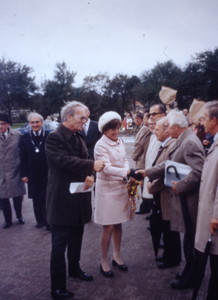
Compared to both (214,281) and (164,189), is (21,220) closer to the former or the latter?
(164,189)

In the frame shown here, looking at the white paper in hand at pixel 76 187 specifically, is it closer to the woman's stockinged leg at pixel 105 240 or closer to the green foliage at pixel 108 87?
the woman's stockinged leg at pixel 105 240

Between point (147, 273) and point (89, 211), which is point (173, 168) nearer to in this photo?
point (89, 211)

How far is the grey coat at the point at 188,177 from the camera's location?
308cm

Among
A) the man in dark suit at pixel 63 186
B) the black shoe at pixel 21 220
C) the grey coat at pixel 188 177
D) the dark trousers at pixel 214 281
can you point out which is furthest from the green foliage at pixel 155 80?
the dark trousers at pixel 214 281

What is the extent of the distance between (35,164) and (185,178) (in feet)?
10.2

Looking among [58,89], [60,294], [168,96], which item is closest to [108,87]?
[58,89]

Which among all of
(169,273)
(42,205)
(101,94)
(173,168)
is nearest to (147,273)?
(169,273)

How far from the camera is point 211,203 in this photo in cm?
261

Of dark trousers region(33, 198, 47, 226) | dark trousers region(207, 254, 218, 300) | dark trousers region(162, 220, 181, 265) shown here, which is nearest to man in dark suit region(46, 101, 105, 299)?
dark trousers region(162, 220, 181, 265)

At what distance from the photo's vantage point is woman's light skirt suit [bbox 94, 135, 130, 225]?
3.58 metres

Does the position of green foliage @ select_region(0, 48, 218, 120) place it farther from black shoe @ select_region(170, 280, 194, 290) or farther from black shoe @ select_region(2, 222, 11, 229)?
black shoe @ select_region(170, 280, 194, 290)

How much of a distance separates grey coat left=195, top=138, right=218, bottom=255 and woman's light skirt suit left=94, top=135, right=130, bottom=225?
1.11 meters

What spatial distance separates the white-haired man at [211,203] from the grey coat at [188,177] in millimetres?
355

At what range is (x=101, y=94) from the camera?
43219 millimetres
